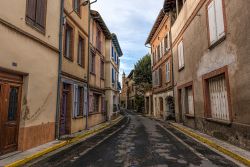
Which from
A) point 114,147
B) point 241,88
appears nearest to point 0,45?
point 114,147

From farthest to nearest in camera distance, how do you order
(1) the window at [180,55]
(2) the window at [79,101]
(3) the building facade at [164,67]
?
(3) the building facade at [164,67], (1) the window at [180,55], (2) the window at [79,101]

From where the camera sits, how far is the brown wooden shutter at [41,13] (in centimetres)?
836

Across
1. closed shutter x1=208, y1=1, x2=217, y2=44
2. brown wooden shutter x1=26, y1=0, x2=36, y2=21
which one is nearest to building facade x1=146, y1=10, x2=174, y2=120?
closed shutter x1=208, y1=1, x2=217, y2=44

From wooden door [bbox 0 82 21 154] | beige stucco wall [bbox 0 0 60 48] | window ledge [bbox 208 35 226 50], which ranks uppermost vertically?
beige stucco wall [bbox 0 0 60 48]

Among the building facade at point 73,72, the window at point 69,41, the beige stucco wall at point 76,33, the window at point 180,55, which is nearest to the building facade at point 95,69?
the beige stucco wall at point 76,33

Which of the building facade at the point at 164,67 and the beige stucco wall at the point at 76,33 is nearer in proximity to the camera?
the beige stucco wall at the point at 76,33

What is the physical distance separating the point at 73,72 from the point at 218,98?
24.3 feet

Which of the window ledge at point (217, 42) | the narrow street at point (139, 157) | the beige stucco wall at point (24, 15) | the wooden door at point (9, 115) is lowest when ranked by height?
the narrow street at point (139, 157)

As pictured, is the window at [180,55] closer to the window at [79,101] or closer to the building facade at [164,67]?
the building facade at [164,67]

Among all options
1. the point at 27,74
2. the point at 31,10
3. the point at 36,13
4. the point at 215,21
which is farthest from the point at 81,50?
the point at 215,21

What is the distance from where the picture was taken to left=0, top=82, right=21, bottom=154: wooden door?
256 inches

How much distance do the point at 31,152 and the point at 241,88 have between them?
7.00m

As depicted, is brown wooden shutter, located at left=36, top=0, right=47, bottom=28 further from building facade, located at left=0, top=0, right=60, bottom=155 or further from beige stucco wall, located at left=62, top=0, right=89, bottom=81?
beige stucco wall, located at left=62, top=0, right=89, bottom=81

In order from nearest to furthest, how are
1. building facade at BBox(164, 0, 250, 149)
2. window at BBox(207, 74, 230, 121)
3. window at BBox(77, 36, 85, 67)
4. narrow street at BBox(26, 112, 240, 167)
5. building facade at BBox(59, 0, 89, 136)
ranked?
narrow street at BBox(26, 112, 240, 167), building facade at BBox(164, 0, 250, 149), window at BBox(207, 74, 230, 121), building facade at BBox(59, 0, 89, 136), window at BBox(77, 36, 85, 67)
